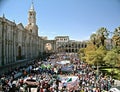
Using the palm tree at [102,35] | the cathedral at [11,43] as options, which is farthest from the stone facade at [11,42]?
the palm tree at [102,35]

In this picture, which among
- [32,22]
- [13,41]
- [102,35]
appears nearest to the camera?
[13,41]

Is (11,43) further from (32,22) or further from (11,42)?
(32,22)

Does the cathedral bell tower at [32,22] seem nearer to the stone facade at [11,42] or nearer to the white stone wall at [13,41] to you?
the stone facade at [11,42]

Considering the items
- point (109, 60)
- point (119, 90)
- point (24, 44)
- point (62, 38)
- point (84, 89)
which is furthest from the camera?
point (62, 38)

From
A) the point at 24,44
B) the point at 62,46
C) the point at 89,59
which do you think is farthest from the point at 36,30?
the point at 62,46

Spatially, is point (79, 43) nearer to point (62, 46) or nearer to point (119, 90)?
point (62, 46)

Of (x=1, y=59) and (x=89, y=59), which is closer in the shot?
(x=1, y=59)

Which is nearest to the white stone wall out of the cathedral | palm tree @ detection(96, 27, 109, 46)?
the cathedral

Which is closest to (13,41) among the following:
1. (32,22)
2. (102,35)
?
(102,35)

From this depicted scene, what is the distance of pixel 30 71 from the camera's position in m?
31.6

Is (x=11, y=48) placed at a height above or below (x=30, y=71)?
above

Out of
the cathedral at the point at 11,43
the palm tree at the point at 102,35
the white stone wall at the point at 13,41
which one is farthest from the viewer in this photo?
the palm tree at the point at 102,35

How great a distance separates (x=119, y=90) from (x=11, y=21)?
35.2 m

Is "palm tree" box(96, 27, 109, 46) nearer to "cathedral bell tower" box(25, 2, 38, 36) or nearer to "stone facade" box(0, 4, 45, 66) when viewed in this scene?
"stone facade" box(0, 4, 45, 66)
